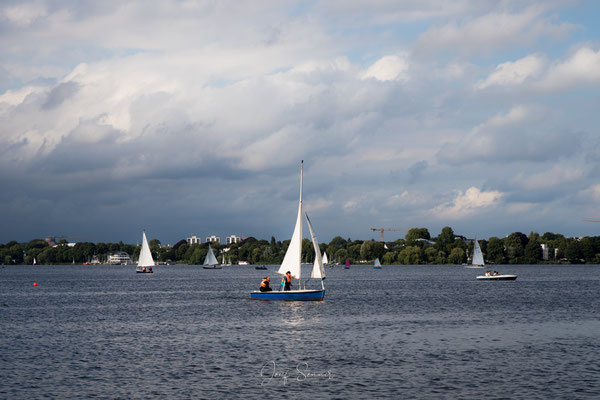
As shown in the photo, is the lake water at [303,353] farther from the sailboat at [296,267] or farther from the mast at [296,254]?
the mast at [296,254]

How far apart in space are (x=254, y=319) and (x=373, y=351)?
25003mm

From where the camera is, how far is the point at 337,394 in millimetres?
34562

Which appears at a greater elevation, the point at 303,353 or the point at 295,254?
the point at 295,254

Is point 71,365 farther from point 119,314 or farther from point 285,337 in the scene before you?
point 119,314
